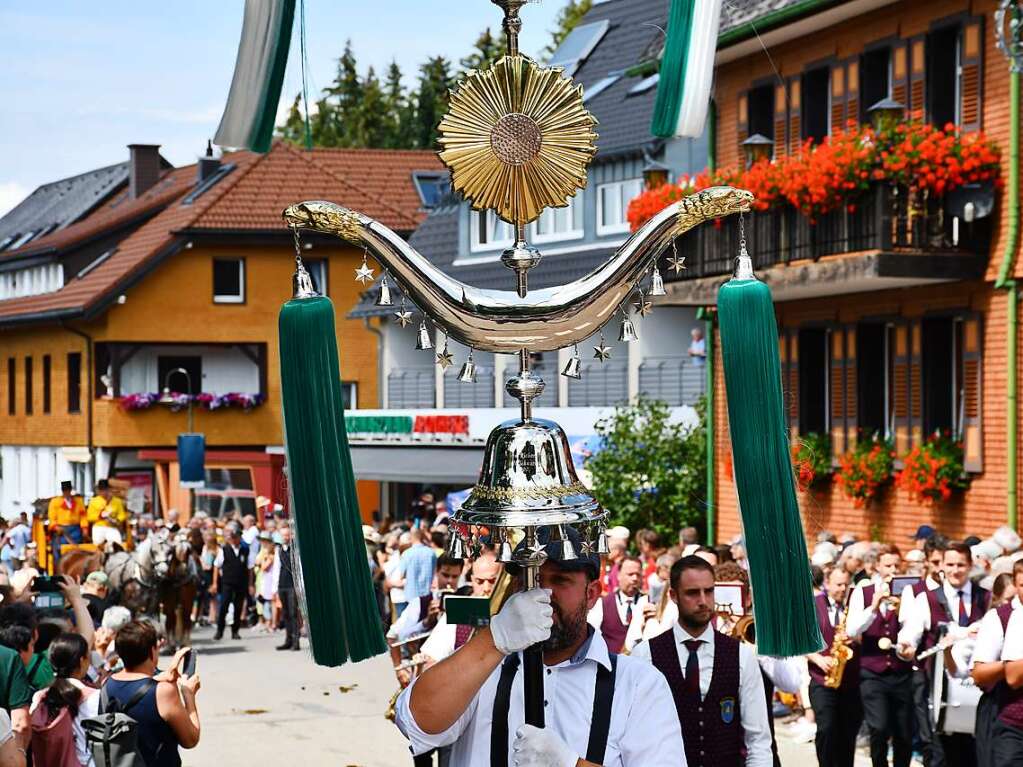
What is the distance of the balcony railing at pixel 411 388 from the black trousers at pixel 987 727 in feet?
108

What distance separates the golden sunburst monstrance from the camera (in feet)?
15.2

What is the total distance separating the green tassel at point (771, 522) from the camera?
479 centimetres

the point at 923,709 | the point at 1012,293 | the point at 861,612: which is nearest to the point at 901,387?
the point at 1012,293

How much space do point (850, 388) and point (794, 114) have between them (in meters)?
3.71

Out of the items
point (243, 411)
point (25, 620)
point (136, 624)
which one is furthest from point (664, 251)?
point (243, 411)

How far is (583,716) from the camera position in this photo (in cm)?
494

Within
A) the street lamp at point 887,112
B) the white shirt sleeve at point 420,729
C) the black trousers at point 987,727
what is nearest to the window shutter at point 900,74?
the street lamp at point 887,112

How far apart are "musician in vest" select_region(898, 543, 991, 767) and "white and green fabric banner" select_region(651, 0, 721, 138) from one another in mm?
8473

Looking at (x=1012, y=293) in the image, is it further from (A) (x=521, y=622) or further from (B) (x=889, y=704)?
(A) (x=521, y=622)

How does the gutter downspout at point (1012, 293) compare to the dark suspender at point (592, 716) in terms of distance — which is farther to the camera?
the gutter downspout at point (1012, 293)

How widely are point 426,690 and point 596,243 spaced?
32.3 meters

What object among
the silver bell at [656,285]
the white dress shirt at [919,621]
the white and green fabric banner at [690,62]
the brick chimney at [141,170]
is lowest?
the white dress shirt at [919,621]

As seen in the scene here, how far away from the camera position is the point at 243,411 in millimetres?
50875

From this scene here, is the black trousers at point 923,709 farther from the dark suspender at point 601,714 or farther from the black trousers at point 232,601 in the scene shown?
the black trousers at point 232,601
